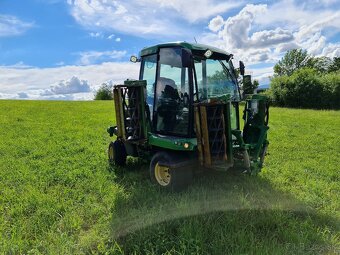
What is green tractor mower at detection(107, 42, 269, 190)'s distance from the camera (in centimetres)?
480

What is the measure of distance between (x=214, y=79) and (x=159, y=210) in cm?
268

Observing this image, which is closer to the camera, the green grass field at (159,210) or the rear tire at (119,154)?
the green grass field at (159,210)

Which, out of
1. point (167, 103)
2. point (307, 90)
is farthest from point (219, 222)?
point (307, 90)

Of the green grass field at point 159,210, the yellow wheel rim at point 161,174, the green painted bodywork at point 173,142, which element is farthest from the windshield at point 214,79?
the green grass field at point 159,210

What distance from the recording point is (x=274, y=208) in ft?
14.7

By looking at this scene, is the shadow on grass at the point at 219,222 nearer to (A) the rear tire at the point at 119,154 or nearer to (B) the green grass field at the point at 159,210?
(B) the green grass field at the point at 159,210

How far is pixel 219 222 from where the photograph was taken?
4.02m

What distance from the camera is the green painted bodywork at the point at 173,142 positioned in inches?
193

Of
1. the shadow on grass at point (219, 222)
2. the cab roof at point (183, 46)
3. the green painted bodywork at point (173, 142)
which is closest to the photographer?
the shadow on grass at point (219, 222)

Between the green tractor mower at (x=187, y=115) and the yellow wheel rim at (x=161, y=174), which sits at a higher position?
the green tractor mower at (x=187, y=115)

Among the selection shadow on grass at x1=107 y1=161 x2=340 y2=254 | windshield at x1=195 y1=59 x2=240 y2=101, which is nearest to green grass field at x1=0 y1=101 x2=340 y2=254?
shadow on grass at x1=107 y1=161 x2=340 y2=254

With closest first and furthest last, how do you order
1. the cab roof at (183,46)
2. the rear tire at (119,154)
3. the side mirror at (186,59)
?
the side mirror at (186,59)
the cab roof at (183,46)
the rear tire at (119,154)

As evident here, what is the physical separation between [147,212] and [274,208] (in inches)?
72.2

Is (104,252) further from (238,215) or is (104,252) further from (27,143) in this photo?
(27,143)
